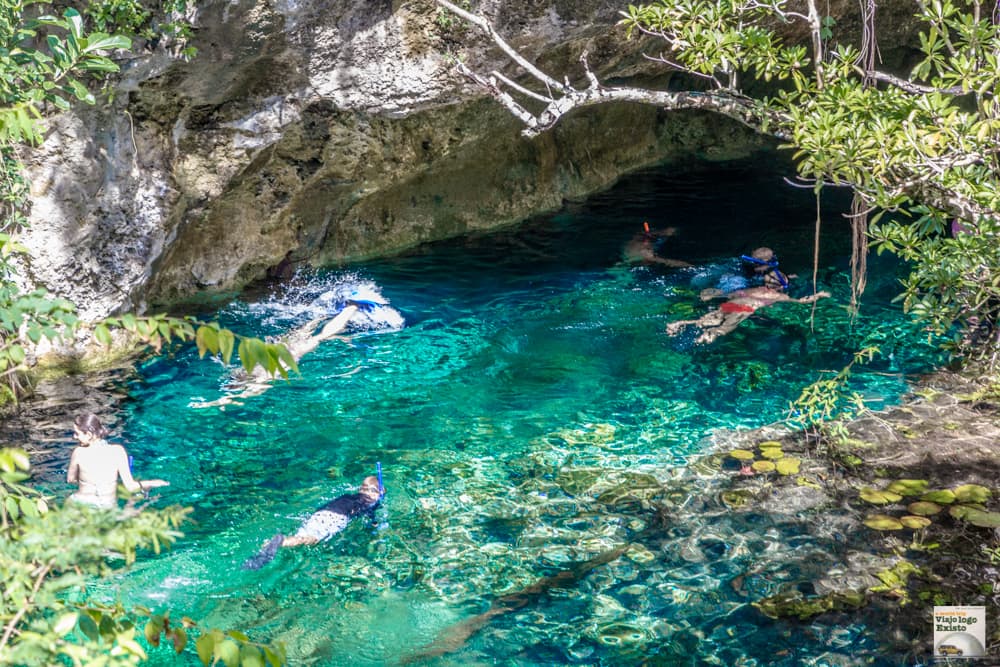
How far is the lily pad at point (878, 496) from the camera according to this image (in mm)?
6172

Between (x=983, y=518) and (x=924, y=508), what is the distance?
362mm

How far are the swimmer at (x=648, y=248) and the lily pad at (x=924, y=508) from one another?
5.25m

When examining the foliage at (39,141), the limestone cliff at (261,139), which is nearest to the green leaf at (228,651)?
the foliage at (39,141)

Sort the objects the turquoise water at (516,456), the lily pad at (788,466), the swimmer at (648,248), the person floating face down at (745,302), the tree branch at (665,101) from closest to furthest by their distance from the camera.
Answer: the turquoise water at (516,456) < the tree branch at (665,101) < the lily pad at (788,466) < the person floating face down at (745,302) < the swimmer at (648,248)

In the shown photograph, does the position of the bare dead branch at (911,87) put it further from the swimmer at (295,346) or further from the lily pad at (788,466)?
the swimmer at (295,346)

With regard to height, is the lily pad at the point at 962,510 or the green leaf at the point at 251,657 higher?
the green leaf at the point at 251,657

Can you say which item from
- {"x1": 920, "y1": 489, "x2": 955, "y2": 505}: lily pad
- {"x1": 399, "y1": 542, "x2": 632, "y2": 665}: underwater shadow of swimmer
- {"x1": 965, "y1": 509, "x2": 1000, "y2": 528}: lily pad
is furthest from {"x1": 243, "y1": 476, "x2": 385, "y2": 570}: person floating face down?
{"x1": 965, "y1": 509, "x2": 1000, "y2": 528}: lily pad

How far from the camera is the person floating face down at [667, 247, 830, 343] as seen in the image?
9117 millimetres

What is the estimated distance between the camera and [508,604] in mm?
5379

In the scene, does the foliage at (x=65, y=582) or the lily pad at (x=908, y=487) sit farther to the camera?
the lily pad at (x=908, y=487)

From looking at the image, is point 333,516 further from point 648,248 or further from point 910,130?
Answer: point 648,248

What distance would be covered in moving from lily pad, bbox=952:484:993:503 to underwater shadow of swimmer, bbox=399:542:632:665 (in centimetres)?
244

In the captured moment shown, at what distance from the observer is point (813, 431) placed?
7156mm

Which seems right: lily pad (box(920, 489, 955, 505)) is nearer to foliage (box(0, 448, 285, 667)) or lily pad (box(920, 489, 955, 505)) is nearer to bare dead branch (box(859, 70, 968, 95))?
bare dead branch (box(859, 70, 968, 95))
